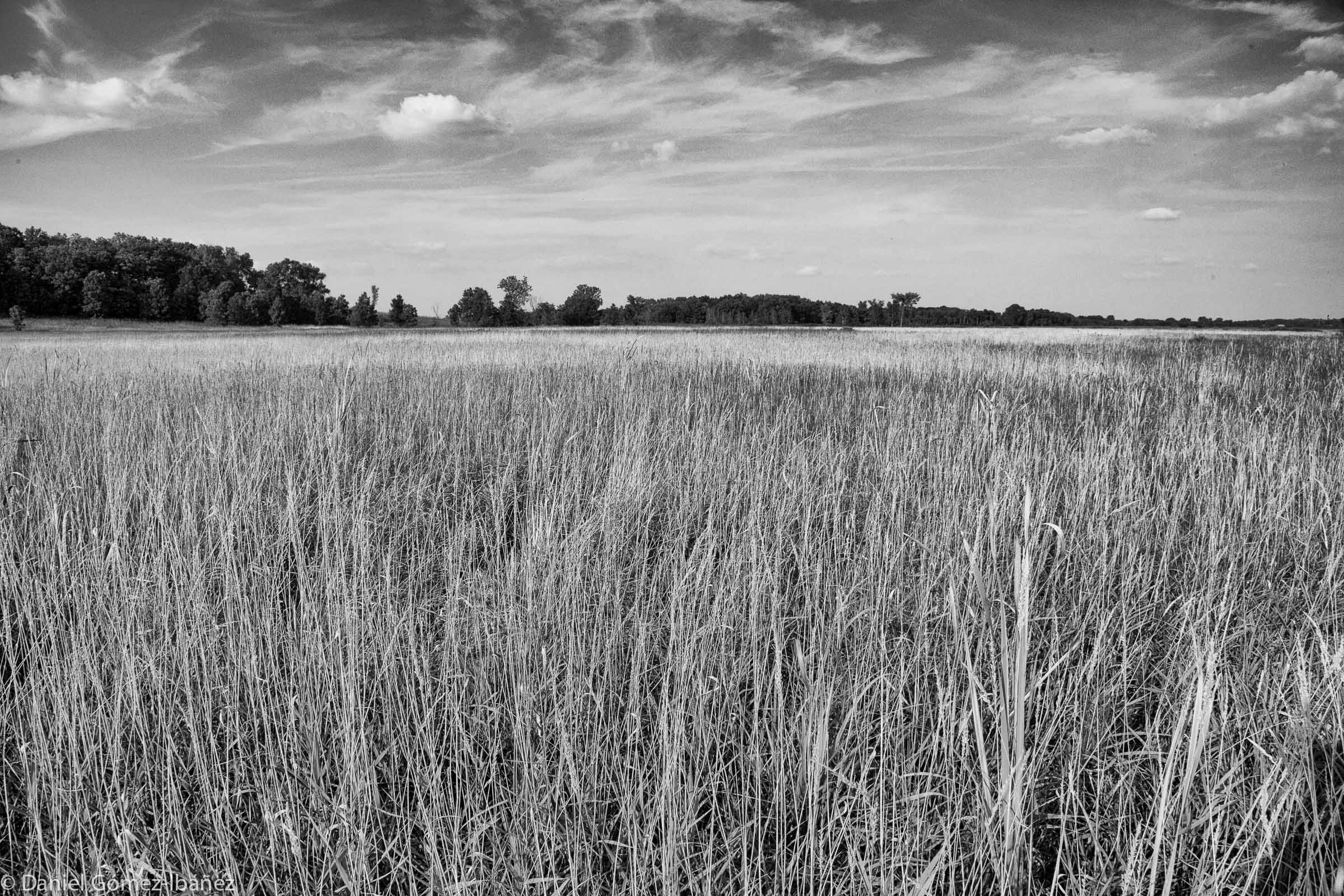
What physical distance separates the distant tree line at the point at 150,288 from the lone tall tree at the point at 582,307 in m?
18.5

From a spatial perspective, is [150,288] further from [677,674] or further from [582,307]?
[677,674]

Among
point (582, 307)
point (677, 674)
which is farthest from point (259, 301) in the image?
point (677, 674)

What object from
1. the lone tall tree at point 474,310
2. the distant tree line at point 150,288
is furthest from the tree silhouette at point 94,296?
the lone tall tree at point 474,310

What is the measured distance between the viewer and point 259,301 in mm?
70562

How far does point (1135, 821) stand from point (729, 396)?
6739mm

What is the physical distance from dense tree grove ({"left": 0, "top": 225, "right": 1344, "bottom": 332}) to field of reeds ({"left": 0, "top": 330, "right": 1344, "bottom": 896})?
49310 millimetres

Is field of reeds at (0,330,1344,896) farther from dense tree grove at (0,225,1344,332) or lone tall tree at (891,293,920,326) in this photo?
lone tall tree at (891,293,920,326)

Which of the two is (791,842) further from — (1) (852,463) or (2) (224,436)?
(2) (224,436)

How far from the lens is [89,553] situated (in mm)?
3004

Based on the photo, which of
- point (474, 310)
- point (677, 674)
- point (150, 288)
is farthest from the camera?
point (474, 310)

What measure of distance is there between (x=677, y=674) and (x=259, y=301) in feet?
269

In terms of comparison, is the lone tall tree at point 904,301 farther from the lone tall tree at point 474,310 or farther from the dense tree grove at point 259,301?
the lone tall tree at point 474,310

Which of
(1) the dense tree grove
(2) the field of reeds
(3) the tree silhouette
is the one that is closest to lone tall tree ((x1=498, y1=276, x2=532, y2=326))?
(1) the dense tree grove

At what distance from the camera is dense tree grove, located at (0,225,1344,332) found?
62219 mm
